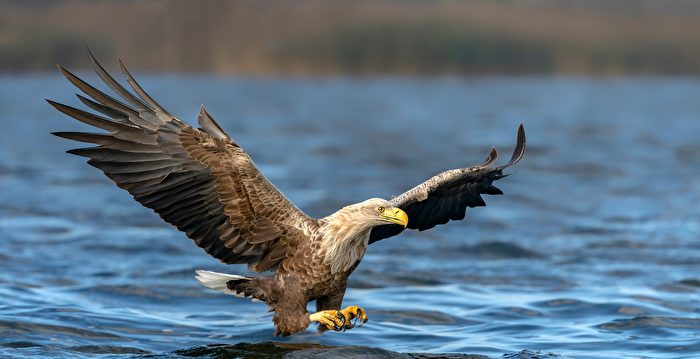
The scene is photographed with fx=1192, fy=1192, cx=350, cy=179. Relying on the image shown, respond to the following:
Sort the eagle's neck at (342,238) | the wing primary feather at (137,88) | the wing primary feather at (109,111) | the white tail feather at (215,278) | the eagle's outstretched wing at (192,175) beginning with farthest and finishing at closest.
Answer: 1. the white tail feather at (215,278)
2. the eagle's neck at (342,238)
3. the eagle's outstretched wing at (192,175)
4. the wing primary feather at (109,111)
5. the wing primary feather at (137,88)

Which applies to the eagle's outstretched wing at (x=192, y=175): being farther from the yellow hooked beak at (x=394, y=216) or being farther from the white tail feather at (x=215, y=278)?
the yellow hooked beak at (x=394, y=216)

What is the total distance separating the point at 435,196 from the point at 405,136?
2646 cm

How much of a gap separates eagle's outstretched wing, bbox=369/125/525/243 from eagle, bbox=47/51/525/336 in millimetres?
1036

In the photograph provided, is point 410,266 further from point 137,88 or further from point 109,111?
point 137,88

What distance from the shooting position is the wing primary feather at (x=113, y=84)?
24.6 feet

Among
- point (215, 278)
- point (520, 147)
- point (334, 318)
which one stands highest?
point (520, 147)

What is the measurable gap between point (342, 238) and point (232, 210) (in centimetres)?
79

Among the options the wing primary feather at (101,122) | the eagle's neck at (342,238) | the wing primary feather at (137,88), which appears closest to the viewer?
the wing primary feather at (137,88)

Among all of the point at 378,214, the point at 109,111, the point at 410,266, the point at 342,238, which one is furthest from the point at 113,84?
the point at 410,266

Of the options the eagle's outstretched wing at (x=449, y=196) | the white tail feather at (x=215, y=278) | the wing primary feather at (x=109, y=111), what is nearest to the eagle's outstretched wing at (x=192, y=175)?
the wing primary feather at (x=109, y=111)

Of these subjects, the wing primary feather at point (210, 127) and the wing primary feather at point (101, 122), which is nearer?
the wing primary feather at point (101, 122)

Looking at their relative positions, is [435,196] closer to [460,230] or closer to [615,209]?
[460,230]

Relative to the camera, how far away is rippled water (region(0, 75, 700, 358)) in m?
9.61

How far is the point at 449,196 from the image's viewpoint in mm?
9594
